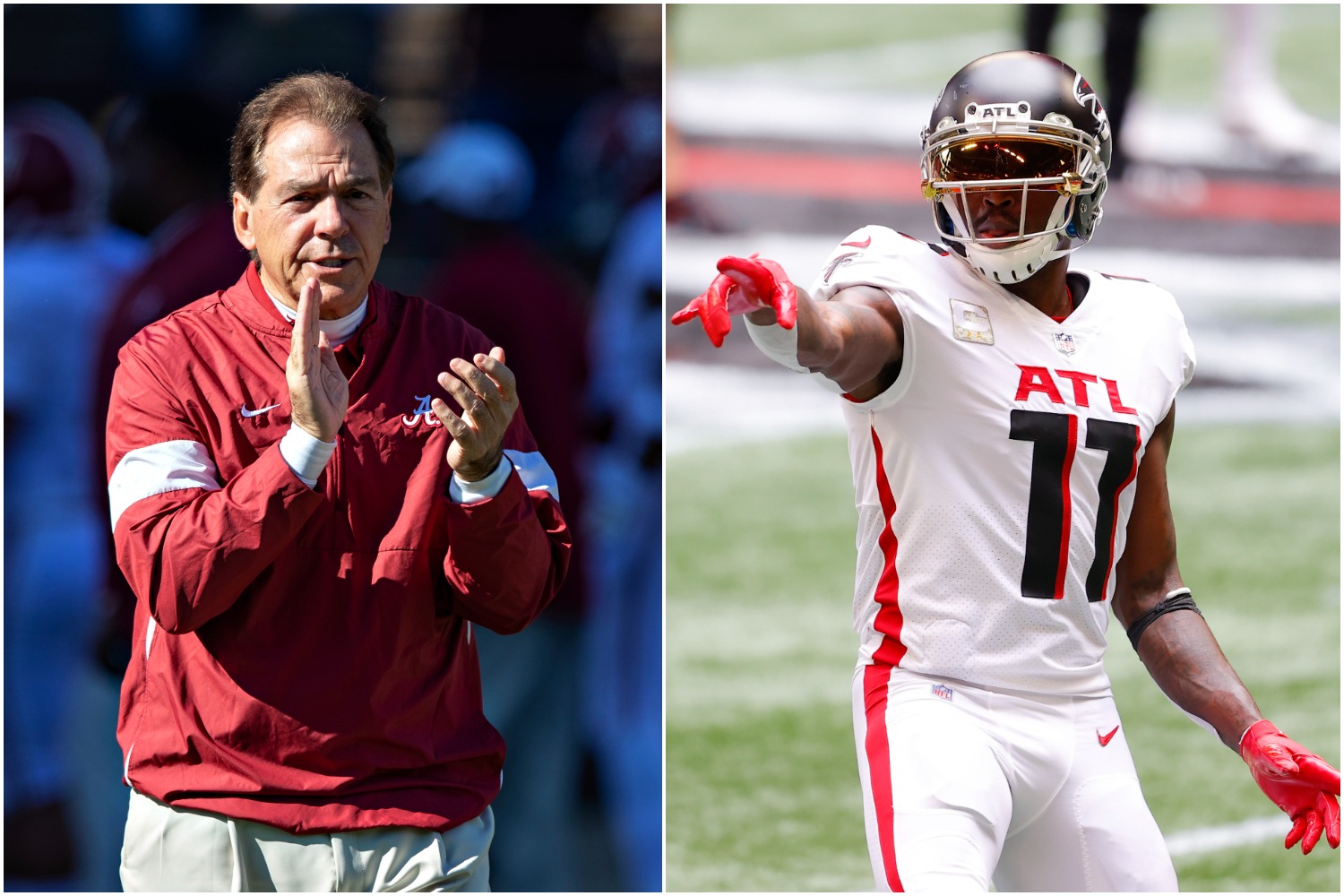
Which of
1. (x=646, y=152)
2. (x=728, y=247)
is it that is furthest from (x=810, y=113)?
Result: (x=646, y=152)

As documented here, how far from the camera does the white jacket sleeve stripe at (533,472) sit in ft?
8.40

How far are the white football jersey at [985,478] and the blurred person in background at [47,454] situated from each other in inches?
117

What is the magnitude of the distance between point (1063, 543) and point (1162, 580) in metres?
0.34

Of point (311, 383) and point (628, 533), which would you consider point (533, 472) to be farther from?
point (628, 533)

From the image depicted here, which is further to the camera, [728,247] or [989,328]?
[728,247]

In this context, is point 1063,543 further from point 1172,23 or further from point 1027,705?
point 1172,23

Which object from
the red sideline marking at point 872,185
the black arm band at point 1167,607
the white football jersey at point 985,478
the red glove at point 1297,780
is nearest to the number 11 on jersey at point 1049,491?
the white football jersey at point 985,478

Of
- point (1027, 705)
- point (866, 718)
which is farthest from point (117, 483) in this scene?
point (1027, 705)

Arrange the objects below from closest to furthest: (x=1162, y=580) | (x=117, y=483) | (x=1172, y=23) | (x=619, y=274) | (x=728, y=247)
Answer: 1. (x=117, y=483)
2. (x=1162, y=580)
3. (x=619, y=274)
4. (x=728, y=247)
5. (x=1172, y=23)

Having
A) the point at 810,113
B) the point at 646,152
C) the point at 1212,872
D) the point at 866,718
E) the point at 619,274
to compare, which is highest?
the point at 810,113

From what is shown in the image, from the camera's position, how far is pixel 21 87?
218 inches

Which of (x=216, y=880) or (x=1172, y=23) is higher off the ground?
(x=1172, y=23)

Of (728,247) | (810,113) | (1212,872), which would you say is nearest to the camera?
(1212,872)

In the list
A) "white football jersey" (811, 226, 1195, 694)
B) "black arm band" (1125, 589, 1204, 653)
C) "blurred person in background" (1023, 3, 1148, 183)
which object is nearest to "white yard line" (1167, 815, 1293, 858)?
"black arm band" (1125, 589, 1204, 653)
